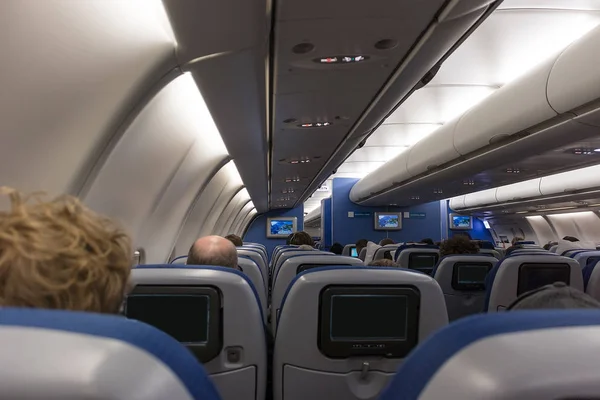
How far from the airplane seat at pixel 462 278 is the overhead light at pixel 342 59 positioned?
7.70 feet

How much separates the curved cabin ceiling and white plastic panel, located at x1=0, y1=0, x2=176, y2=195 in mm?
3775

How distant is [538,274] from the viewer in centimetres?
445

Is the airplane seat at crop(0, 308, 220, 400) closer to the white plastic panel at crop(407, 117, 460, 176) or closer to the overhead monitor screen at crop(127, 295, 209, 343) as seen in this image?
the overhead monitor screen at crop(127, 295, 209, 343)

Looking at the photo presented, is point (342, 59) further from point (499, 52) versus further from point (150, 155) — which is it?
point (499, 52)

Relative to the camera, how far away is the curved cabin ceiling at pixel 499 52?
5688 mm

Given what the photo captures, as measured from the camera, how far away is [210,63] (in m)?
4.20

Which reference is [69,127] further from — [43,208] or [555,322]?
[555,322]

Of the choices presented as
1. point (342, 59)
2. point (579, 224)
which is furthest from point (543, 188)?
point (342, 59)

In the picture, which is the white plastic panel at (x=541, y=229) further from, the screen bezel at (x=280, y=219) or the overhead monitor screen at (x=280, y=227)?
the overhead monitor screen at (x=280, y=227)

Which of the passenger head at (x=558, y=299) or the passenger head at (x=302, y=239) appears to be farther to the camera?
the passenger head at (x=302, y=239)

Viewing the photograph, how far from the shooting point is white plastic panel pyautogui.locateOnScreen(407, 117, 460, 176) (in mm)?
8172

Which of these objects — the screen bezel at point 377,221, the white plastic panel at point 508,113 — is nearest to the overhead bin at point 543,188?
the screen bezel at point 377,221

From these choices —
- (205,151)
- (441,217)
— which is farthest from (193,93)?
(441,217)

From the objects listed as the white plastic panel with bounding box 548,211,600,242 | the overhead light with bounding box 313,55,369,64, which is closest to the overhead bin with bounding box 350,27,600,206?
the overhead light with bounding box 313,55,369,64
